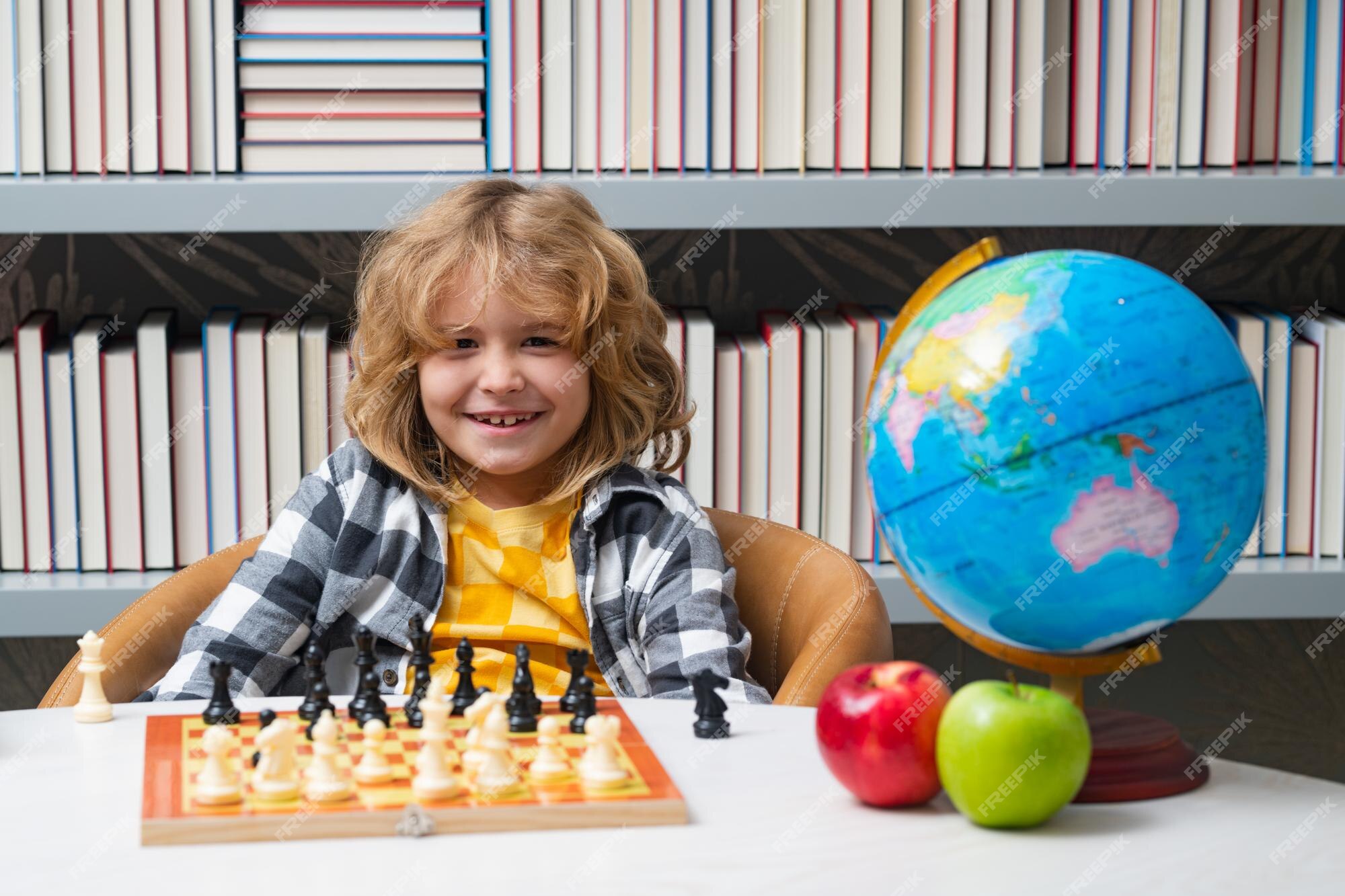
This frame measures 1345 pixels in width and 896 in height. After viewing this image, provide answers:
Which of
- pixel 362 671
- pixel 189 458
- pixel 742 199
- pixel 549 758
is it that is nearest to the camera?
pixel 549 758

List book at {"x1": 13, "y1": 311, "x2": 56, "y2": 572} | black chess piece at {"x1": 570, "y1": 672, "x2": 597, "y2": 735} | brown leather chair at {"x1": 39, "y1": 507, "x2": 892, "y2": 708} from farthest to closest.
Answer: book at {"x1": 13, "y1": 311, "x2": 56, "y2": 572} → brown leather chair at {"x1": 39, "y1": 507, "x2": 892, "y2": 708} → black chess piece at {"x1": 570, "y1": 672, "x2": 597, "y2": 735}

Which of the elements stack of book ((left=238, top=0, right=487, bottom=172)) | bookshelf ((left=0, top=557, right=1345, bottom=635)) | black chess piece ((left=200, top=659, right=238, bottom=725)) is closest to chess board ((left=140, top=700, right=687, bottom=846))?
black chess piece ((left=200, top=659, right=238, bottom=725))

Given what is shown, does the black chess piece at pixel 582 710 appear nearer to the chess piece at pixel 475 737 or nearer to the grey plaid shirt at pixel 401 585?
the chess piece at pixel 475 737

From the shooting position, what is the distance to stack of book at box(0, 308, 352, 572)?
2.00 m

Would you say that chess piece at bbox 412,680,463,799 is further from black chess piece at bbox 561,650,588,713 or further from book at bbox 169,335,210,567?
book at bbox 169,335,210,567

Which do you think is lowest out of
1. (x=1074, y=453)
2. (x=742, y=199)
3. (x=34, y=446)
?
(x=34, y=446)

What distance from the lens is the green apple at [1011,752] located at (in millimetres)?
854

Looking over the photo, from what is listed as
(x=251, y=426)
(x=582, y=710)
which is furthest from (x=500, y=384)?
(x=251, y=426)

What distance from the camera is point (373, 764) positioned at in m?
0.95

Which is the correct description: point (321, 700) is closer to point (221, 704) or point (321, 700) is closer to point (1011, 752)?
point (221, 704)

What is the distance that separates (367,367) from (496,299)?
21 centimetres

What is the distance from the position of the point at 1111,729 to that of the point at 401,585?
83 centimetres

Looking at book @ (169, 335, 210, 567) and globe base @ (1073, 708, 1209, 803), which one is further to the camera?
book @ (169, 335, 210, 567)

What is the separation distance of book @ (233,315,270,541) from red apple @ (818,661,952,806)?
1.27 meters
